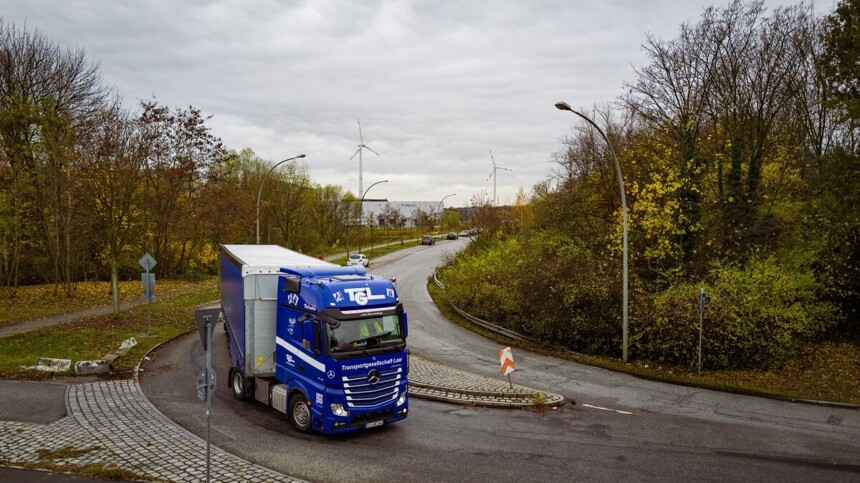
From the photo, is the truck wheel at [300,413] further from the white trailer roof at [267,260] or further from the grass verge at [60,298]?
the grass verge at [60,298]

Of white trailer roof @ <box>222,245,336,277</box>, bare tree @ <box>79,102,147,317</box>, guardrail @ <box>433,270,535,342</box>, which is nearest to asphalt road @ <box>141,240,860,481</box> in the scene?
white trailer roof @ <box>222,245,336,277</box>

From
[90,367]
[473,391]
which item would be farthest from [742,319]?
[90,367]

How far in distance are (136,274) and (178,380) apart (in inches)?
1163

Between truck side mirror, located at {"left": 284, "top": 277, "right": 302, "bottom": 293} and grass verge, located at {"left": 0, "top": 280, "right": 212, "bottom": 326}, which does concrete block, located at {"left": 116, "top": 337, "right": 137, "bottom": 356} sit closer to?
grass verge, located at {"left": 0, "top": 280, "right": 212, "bottom": 326}

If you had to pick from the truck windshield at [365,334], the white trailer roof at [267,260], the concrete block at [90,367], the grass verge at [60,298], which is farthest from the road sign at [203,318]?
the grass verge at [60,298]

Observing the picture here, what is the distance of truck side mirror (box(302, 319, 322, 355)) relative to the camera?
35.1ft

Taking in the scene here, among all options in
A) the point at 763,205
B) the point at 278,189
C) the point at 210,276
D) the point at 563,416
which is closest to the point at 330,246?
the point at 278,189

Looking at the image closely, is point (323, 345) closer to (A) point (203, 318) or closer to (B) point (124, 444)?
(A) point (203, 318)

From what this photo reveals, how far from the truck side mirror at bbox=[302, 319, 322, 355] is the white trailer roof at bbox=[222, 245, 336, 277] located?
1.99 metres

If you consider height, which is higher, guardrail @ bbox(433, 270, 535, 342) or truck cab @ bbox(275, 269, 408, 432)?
truck cab @ bbox(275, 269, 408, 432)

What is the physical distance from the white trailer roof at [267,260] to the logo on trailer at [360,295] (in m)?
2.25

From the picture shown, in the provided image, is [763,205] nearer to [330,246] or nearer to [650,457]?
[650,457]

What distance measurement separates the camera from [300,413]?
36.8 feet

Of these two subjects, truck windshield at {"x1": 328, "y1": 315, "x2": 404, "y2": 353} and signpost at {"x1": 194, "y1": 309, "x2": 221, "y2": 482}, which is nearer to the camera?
signpost at {"x1": 194, "y1": 309, "x2": 221, "y2": 482}
